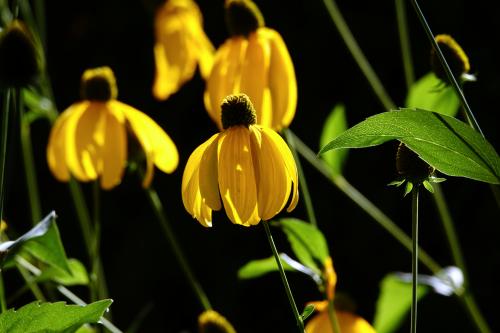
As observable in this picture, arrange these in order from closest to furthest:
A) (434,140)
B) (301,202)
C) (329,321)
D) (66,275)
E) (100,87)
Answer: (434,140) → (66,275) → (329,321) → (100,87) → (301,202)

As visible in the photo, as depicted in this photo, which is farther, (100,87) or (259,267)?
(100,87)

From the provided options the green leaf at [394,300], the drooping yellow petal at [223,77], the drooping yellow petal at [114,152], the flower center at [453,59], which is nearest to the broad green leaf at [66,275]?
the drooping yellow petal at [114,152]

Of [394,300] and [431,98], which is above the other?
[431,98]

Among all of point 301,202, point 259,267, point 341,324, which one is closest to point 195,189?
point 259,267

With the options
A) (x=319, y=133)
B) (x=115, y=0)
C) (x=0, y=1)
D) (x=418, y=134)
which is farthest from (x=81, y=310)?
(x=115, y=0)

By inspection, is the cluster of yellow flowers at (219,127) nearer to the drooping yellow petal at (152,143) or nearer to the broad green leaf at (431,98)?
the drooping yellow petal at (152,143)

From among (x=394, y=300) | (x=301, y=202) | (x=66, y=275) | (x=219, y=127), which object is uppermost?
(x=219, y=127)

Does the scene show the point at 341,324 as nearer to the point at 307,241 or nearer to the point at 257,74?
the point at 307,241

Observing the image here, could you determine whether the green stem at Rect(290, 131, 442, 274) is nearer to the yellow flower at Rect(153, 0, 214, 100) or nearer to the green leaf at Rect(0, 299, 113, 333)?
the yellow flower at Rect(153, 0, 214, 100)
